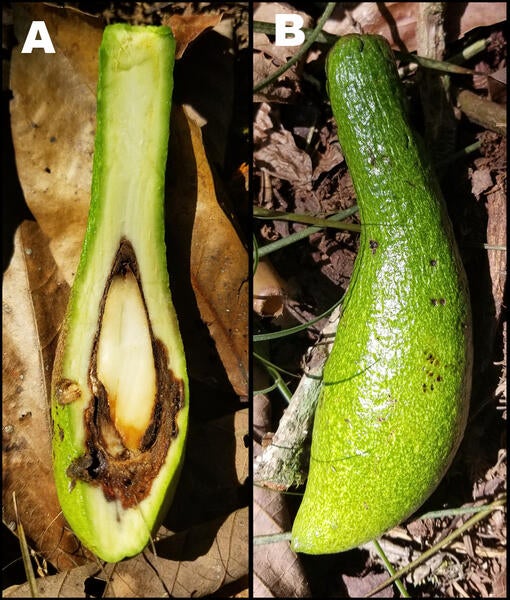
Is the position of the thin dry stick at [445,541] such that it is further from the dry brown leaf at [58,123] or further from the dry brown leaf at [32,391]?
the dry brown leaf at [58,123]

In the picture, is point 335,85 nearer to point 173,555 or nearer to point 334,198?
point 334,198

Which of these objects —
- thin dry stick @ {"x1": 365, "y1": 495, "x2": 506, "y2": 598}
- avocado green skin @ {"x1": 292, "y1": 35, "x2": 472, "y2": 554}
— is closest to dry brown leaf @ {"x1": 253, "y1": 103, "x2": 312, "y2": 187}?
avocado green skin @ {"x1": 292, "y1": 35, "x2": 472, "y2": 554}

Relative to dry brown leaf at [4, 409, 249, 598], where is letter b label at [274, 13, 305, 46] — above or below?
above

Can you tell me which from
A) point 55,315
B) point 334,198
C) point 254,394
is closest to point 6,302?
point 55,315

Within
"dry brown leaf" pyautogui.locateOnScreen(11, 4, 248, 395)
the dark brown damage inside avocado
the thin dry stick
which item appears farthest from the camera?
the thin dry stick

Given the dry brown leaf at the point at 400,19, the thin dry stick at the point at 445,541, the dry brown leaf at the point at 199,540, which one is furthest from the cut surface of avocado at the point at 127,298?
the thin dry stick at the point at 445,541

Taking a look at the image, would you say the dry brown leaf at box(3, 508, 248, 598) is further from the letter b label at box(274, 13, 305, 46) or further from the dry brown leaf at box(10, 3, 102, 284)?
the letter b label at box(274, 13, 305, 46)
